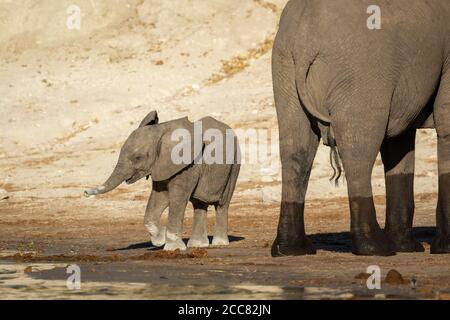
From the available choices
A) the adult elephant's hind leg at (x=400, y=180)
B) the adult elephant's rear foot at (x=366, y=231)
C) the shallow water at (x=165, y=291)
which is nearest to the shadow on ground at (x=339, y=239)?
the adult elephant's hind leg at (x=400, y=180)

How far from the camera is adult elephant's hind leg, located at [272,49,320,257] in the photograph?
1420 centimetres

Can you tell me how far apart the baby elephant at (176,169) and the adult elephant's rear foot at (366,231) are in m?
2.50

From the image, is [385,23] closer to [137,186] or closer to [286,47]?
[286,47]

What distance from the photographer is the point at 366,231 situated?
45.4ft

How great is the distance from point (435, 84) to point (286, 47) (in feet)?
5.59

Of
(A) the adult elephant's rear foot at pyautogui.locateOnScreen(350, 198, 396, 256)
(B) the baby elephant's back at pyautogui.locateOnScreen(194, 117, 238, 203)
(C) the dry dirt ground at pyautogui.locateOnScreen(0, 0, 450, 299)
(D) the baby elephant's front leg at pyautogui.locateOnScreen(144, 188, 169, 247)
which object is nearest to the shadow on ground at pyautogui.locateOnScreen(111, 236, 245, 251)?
(C) the dry dirt ground at pyautogui.locateOnScreen(0, 0, 450, 299)

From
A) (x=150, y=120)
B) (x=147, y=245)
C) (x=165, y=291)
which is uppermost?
(x=150, y=120)

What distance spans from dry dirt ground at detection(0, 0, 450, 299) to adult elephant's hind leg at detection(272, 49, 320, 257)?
32 cm

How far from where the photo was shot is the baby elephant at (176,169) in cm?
1551

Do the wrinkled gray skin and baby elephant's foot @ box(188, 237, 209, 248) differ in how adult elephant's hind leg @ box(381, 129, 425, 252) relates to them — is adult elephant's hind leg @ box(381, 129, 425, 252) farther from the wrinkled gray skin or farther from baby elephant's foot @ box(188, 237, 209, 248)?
baby elephant's foot @ box(188, 237, 209, 248)

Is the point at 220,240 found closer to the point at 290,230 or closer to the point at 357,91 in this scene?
the point at 290,230

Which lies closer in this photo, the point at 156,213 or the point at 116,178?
the point at 116,178

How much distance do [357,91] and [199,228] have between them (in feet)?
11.5

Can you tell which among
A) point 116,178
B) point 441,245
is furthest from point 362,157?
point 116,178
